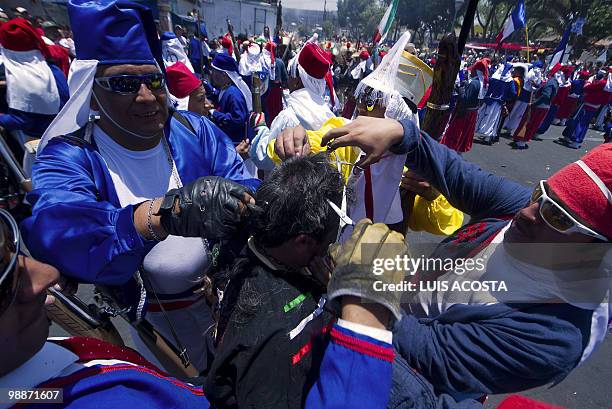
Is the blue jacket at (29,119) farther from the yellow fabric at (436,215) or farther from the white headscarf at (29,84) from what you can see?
the yellow fabric at (436,215)

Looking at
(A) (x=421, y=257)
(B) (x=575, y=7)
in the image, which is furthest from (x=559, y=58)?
(B) (x=575, y=7)

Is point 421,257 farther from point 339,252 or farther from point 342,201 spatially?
point 339,252

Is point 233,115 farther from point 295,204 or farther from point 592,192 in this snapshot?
point 592,192

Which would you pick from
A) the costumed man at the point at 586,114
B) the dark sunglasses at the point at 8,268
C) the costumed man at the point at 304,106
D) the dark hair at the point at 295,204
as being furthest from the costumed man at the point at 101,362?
the costumed man at the point at 586,114

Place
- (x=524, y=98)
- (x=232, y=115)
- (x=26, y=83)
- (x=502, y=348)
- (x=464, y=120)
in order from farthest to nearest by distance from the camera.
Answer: (x=524, y=98) → (x=464, y=120) → (x=232, y=115) → (x=26, y=83) → (x=502, y=348)

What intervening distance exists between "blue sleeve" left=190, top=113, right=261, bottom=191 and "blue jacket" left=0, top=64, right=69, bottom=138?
3.20 metres

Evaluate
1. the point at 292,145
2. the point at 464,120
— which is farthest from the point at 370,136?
the point at 464,120

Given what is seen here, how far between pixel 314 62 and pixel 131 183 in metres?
3.04

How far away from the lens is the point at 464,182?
1.58 metres

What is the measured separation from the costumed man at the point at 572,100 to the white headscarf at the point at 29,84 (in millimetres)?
17084

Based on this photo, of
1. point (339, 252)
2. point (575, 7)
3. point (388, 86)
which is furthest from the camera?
point (575, 7)

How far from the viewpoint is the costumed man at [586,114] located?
10.9 metres

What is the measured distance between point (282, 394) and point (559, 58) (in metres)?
15.4

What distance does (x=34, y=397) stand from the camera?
76cm
